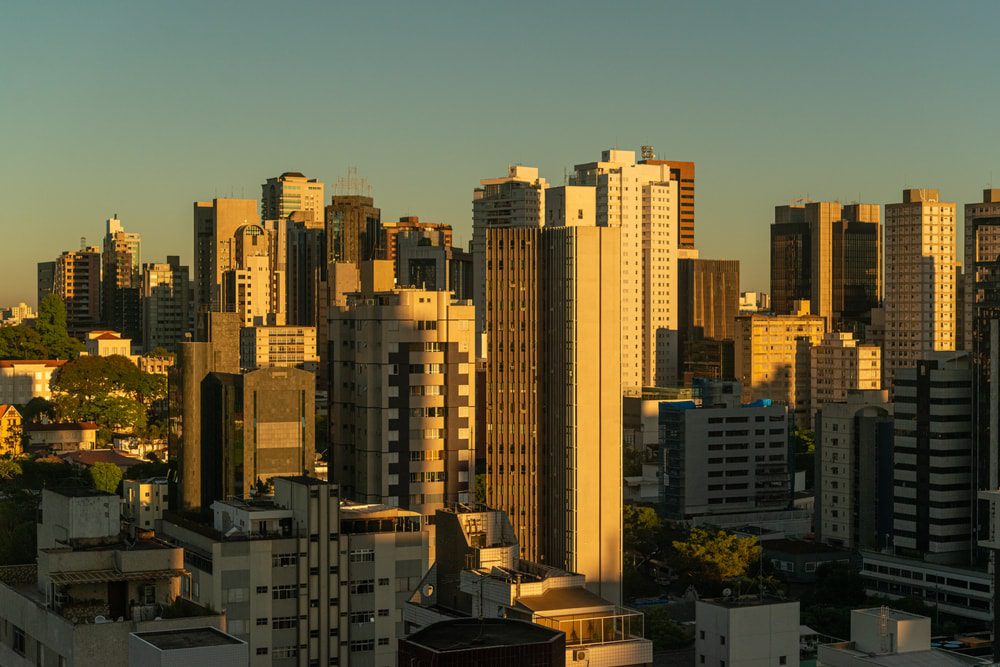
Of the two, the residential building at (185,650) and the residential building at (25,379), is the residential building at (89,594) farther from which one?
the residential building at (25,379)

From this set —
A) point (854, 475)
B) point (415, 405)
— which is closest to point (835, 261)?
point (854, 475)

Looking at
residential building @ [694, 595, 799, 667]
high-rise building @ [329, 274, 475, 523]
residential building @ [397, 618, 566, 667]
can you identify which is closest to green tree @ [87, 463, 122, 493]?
high-rise building @ [329, 274, 475, 523]

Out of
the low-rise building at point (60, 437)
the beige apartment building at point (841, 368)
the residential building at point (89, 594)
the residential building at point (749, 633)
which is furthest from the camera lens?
the beige apartment building at point (841, 368)

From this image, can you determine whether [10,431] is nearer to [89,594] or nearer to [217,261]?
[217,261]

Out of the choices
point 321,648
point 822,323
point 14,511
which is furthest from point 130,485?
point 822,323

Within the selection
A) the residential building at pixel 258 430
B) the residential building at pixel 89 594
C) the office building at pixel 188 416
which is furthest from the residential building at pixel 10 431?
the residential building at pixel 89 594

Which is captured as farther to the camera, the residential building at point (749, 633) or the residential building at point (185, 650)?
the residential building at point (749, 633)

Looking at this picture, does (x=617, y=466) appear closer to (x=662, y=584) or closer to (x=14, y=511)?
(x=662, y=584)
